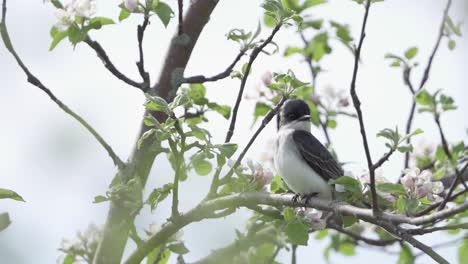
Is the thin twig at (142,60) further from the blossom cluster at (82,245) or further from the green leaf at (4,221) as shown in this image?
the green leaf at (4,221)

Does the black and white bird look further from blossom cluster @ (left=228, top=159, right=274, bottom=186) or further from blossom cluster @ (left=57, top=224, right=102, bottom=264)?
blossom cluster @ (left=57, top=224, right=102, bottom=264)

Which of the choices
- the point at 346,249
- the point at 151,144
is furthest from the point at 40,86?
the point at 346,249

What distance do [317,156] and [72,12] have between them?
7.29 ft

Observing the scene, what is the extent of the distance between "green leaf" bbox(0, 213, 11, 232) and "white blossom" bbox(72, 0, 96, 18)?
70.3 inches

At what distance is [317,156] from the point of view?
5855 mm

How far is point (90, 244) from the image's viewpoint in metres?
4.51

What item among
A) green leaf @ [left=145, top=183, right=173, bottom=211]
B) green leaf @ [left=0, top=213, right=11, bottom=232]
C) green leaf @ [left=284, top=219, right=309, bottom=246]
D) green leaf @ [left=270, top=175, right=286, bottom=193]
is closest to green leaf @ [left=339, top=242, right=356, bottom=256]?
green leaf @ [left=270, top=175, right=286, bottom=193]

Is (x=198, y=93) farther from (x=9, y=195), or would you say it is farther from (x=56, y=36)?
(x=9, y=195)

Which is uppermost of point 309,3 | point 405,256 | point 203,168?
point 309,3

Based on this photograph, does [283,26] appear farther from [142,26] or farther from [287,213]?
[287,213]

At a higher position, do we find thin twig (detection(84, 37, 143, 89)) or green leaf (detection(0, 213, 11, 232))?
thin twig (detection(84, 37, 143, 89))

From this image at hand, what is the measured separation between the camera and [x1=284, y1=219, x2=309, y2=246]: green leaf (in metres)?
3.95

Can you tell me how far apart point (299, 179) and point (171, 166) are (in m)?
1.15

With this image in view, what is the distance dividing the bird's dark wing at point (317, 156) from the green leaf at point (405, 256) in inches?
26.7
